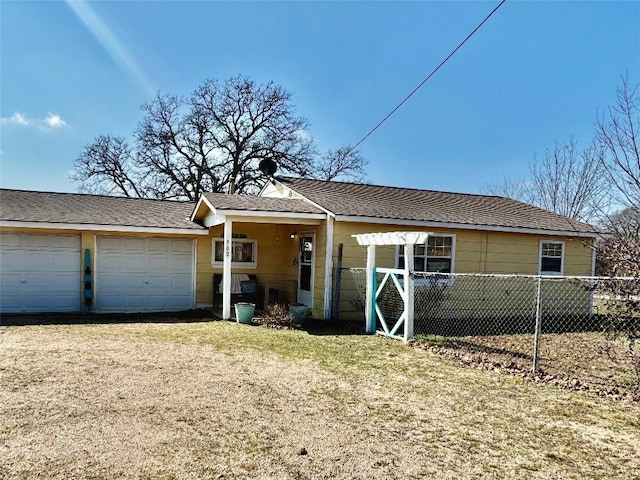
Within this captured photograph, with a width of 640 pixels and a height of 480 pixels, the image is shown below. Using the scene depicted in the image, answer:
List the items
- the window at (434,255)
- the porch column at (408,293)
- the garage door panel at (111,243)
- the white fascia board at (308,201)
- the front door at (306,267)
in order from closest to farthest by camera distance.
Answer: the porch column at (408,293) → the white fascia board at (308,201) → the window at (434,255) → the front door at (306,267) → the garage door panel at (111,243)

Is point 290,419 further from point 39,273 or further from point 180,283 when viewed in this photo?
point 39,273

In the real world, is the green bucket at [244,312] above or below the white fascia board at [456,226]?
below

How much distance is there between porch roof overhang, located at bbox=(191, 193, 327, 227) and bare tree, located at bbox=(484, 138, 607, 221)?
15.1m

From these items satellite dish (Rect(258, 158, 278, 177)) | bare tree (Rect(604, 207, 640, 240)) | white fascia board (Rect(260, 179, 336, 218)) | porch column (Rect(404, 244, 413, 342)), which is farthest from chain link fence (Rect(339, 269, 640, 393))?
satellite dish (Rect(258, 158, 278, 177))

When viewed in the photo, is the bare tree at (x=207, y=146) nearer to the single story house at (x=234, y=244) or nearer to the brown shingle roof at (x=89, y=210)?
the brown shingle roof at (x=89, y=210)

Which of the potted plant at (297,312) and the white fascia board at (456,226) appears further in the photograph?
the white fascia board at (456,226)

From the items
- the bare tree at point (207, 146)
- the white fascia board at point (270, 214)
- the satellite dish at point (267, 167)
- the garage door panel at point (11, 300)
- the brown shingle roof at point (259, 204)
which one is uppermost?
the bare tree at point (207, 146)

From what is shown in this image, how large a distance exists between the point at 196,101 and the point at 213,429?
25.8 metres

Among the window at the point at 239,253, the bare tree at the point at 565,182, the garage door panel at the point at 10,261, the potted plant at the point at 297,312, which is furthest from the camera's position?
the bare tree at the point at 565,182

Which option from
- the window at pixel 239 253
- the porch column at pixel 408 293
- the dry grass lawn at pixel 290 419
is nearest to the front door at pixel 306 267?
the window at pixel 239 253

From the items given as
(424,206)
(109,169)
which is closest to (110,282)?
(424,206)

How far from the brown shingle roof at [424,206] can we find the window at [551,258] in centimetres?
55

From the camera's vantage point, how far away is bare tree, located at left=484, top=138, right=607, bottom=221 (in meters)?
21.3

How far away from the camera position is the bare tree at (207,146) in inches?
1019
